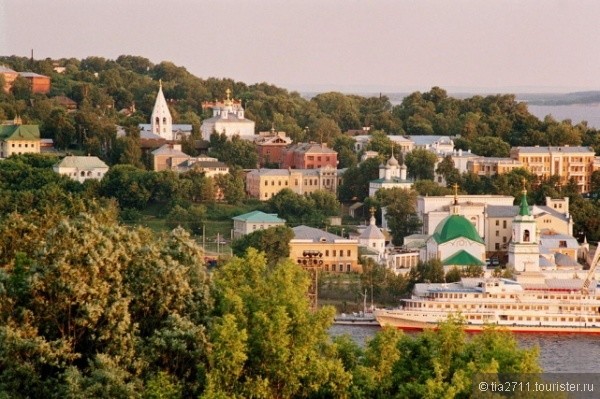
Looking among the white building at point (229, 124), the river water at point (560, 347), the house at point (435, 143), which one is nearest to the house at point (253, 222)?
the river water at point (560, 347)

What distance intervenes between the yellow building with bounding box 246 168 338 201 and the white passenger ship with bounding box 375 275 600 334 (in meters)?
10.7

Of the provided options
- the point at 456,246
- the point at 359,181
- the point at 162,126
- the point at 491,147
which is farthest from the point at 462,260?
the point at 162,126

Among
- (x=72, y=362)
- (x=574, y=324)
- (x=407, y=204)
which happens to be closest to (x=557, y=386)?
(x=72, y=362)

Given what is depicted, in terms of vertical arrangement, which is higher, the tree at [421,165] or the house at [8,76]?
the house at [8,76]

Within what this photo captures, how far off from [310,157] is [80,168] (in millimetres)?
5738

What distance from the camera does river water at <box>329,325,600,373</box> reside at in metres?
25.0

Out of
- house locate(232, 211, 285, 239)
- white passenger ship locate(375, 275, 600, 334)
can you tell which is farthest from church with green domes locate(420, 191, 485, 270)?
house locate(232, 211, 285, 239)

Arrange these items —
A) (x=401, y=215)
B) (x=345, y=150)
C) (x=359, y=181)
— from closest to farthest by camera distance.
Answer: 1. (x=401, y=215)
2. (x=359, y=181)
3. (x=345, y=150)

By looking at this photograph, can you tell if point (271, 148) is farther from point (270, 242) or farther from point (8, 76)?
point (270, 242)

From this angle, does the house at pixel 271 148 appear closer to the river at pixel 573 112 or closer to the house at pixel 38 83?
the house at pixel 38 83

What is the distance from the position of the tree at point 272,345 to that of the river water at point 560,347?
7.59m

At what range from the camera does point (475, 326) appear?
29.7 metres

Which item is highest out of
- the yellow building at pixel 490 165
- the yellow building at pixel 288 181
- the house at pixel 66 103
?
the house at pixel 66 103

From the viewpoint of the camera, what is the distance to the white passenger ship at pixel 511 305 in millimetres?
30094
